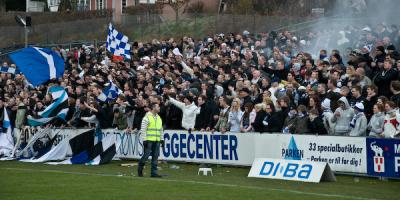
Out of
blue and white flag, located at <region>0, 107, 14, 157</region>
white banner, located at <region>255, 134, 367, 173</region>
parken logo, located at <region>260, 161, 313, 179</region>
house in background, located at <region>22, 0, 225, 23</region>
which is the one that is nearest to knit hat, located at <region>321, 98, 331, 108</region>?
white banner, located at <region>255, 134, 367, 173</region>

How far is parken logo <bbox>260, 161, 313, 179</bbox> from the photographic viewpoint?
72.7 feet

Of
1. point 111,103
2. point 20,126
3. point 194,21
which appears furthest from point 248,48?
point 194,21

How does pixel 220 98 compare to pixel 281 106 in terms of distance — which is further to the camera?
pixel 220 98

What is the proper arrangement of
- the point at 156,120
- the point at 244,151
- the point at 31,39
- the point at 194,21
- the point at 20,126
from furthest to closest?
the point at 31,39 < the point at 194,21 < the point at 20,126 < the point at 244,151 < the point at 156,120

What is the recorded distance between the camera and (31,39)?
6456 cm

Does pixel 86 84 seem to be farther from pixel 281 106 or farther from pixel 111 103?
pixel 281 106

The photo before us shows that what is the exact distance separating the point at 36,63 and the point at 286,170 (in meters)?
13.8

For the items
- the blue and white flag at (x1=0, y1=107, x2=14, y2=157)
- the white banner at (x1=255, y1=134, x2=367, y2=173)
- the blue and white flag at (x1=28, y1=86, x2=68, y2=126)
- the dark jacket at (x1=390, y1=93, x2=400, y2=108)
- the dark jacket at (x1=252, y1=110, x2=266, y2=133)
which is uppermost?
the dark jacket at (x1=390, y1=93, x2=400, y2=108)

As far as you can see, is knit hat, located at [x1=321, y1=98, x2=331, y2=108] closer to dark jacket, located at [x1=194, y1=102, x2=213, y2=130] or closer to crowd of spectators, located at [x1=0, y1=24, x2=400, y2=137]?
crowd of spectators, located at [x1=0, y1=24, x2=400, y2=137]

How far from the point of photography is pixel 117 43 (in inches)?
1467

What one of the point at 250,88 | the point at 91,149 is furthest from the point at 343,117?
the point at 91,149

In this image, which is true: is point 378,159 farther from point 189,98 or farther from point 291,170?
point 189,98

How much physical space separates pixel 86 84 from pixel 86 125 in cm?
336

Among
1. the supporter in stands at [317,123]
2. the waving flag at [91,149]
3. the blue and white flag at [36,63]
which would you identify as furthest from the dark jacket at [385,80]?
the blue and white flag at [36,63]
